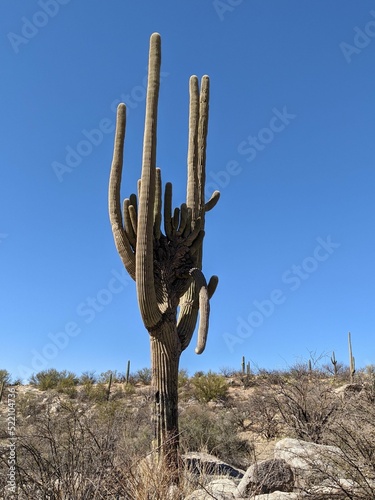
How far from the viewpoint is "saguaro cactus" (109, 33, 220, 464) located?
26.0ft

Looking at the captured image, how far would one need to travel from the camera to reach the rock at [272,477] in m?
5.54

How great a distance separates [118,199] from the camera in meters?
8.87

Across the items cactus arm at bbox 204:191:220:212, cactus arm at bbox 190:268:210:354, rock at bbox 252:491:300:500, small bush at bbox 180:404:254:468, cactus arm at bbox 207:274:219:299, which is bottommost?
rock at bbox 252:491:300:500

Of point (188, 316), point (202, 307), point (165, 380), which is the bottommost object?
point (165, 380)

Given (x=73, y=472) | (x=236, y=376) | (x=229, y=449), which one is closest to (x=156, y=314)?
(x=73, y=472)

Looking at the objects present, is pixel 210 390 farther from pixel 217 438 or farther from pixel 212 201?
pixel 212 201

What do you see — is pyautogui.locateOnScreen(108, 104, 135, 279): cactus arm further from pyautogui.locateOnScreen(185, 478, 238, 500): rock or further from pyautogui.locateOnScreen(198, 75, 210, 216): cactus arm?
pyautogui.locateOnScreen(185, 478, 238, 500): rock

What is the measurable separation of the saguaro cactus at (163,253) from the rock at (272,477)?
1663mm

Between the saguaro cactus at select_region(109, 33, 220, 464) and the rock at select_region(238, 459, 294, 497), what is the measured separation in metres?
1.66

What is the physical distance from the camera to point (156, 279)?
8.60 meters

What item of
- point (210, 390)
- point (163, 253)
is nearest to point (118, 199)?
point (163, 253)

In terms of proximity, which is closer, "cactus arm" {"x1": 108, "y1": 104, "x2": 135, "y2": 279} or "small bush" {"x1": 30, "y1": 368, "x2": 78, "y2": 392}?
"cactus arm" {"x1": 108, "y1": 104, "x2": 135, "y2": 279}

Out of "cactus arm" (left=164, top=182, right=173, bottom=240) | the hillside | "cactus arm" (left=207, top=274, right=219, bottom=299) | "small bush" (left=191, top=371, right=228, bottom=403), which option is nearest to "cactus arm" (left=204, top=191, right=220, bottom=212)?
"cactus arm" (left=164, top=182, right=173, bottom=240)

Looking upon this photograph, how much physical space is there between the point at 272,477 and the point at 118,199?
5.19 m
